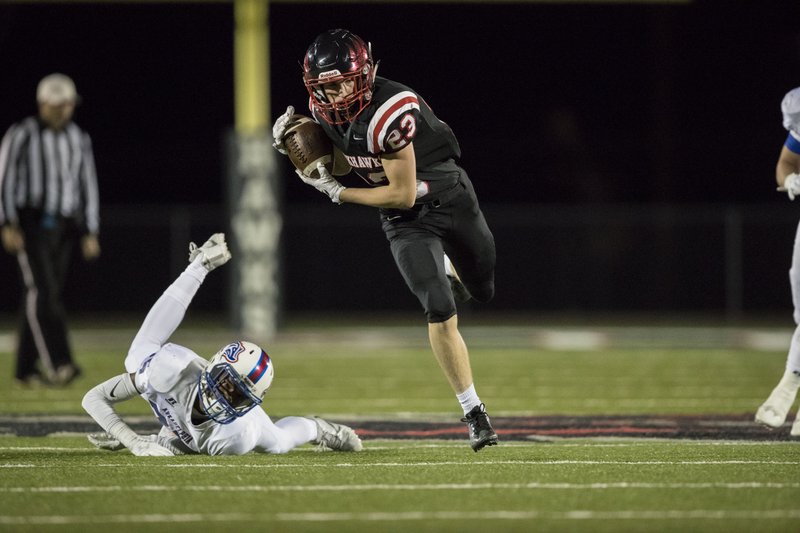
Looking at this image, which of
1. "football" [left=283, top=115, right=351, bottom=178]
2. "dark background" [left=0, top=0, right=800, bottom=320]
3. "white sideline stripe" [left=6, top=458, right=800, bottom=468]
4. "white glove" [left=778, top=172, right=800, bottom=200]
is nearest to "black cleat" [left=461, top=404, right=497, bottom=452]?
"white sideline stripe" [left=6, top=458, right=800, bottom=468]

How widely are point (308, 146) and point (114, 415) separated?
1362mm

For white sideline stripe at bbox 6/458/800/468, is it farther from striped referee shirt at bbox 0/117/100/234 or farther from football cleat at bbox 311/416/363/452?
striped referee shirt at bbox 0/117/100/234

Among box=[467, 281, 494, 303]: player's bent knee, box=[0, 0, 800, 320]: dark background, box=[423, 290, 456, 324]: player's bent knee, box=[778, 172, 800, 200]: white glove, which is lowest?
box=[0, 0, 800, 320]: dark background

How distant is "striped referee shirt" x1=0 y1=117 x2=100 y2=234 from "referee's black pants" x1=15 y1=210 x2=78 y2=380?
9cm

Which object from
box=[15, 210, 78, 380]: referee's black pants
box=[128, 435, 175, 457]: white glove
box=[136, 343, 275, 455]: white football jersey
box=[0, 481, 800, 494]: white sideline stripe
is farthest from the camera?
box=[15, 210, 78, 380]: referee's black pants

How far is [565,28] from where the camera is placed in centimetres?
2803

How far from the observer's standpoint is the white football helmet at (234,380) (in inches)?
202

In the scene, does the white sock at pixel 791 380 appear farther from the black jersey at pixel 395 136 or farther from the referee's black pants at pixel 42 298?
the referee's black pants at pixel 42 298

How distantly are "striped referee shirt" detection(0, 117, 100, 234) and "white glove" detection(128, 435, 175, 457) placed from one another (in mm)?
3765

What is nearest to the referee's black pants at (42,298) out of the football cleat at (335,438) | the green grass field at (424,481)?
the green grass field at (424,481)

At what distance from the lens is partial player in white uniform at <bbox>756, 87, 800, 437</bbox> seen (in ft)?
19.8

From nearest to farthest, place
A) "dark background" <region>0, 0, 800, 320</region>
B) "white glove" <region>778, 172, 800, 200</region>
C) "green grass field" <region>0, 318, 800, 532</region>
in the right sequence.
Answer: "green grass field" <region>0, 318, 800, 532</region>
"white glove" <region>778, 172, 800, 200</region>
"dark background" <region>0, 0, 800, 320</region>

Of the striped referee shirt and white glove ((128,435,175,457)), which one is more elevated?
the striped referee shirt

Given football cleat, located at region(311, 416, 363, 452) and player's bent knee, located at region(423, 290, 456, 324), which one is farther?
football cleat, located at region(311, 416, 363, 452)
